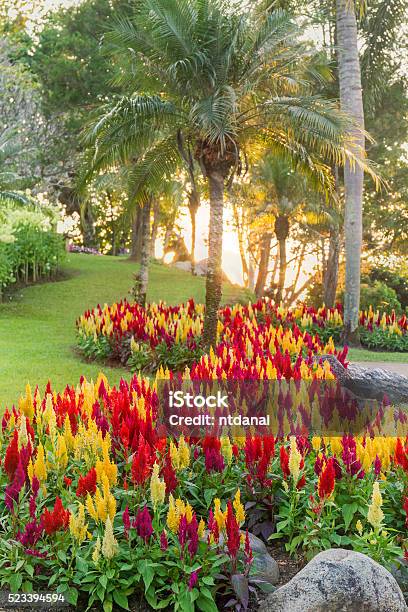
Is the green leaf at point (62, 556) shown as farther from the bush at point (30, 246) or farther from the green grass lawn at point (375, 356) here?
the bush at point (30, 246)

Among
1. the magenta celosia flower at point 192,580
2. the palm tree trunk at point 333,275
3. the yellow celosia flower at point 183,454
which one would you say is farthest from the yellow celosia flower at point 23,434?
the palm tree trunk at point 333,275

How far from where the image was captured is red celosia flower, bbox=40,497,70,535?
145 inches

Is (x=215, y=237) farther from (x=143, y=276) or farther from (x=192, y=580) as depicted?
(x=192, y=580)

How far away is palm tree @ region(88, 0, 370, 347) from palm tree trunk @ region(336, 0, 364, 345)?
3044mm

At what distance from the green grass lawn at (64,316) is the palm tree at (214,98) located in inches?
95.8

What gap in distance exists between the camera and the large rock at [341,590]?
3539 mm

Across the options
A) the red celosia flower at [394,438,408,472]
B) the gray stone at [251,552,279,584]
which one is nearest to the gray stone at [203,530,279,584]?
the gray stone at [251,552,279,584]

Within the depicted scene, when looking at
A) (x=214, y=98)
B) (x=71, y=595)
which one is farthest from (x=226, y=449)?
(x=214, y=98)

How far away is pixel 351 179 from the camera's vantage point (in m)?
15.1

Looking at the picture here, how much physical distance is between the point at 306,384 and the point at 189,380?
96cm

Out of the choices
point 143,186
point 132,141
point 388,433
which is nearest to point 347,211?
point 143,186

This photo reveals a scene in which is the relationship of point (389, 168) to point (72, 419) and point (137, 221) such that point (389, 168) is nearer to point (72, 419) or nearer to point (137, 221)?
point (137, 221)

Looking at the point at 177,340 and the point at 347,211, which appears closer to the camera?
the point at 177,340

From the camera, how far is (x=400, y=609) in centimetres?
361
